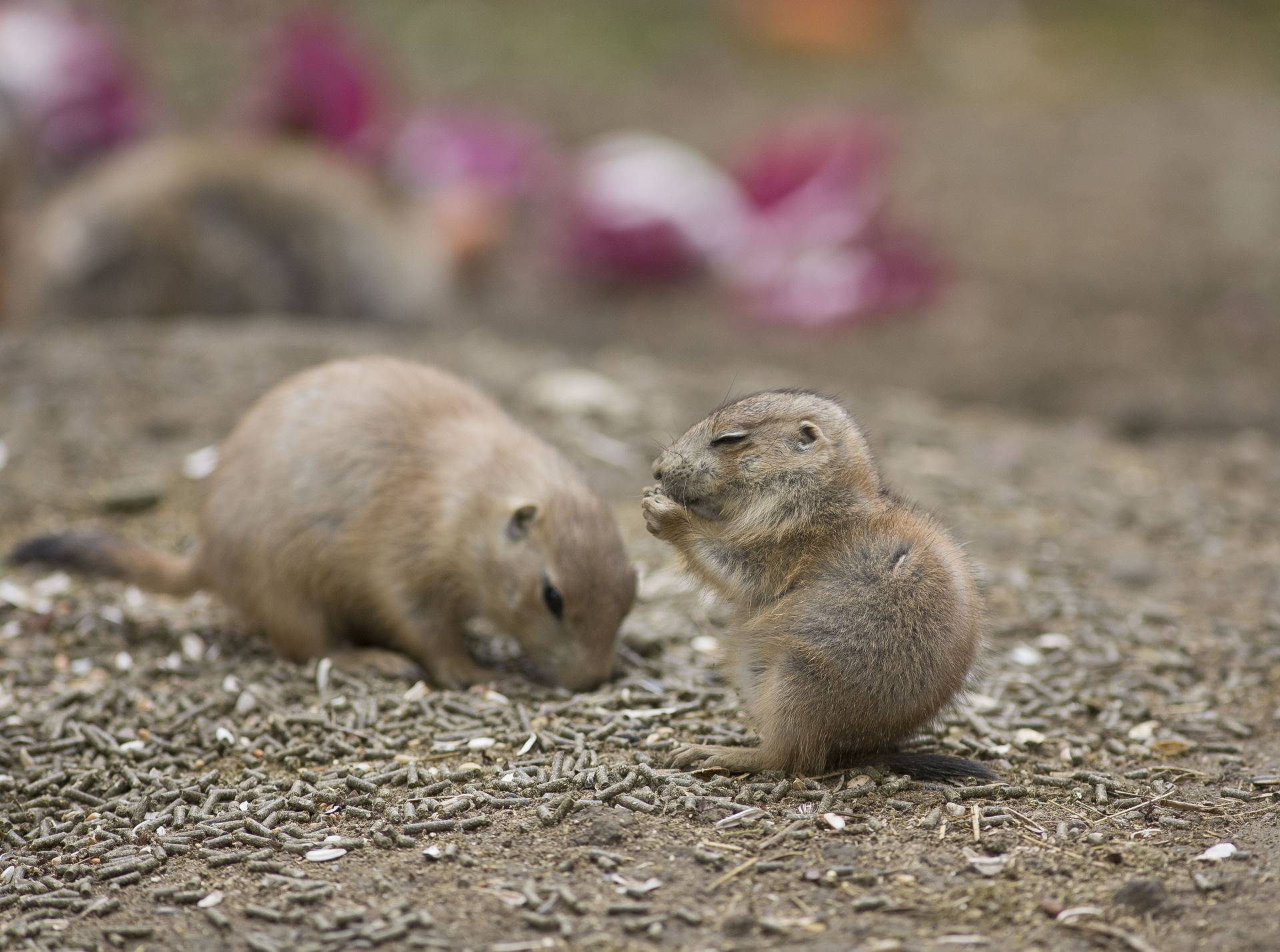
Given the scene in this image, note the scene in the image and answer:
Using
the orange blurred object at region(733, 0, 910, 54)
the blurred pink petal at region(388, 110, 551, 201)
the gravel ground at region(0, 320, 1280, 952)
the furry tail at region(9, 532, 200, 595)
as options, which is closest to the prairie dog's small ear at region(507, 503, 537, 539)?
the gravel ground at region(0, 320, 1280, 952)

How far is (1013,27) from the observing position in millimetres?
16500

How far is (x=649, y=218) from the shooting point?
10.8 meters

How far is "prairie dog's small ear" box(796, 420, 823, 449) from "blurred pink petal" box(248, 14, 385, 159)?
7.04 meters

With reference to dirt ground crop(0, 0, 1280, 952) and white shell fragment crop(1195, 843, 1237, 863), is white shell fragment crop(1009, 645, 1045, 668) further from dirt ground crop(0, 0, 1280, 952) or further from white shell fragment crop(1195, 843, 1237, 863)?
white shell fragment crop(1195, 843, 1237, 863)

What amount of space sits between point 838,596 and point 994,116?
11.8m

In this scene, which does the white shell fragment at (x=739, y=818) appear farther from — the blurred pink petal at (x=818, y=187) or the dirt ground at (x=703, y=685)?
the blurred pink petal at (x=818, y=187)

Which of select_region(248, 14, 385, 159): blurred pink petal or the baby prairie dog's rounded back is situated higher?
select_region(248, 14, 385, 159): blurred pink petal

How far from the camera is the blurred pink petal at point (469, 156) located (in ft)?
37.5

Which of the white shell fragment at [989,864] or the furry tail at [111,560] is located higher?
the furry tail at [111,560]

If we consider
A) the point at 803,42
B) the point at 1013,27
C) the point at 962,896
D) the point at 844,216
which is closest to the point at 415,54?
the point at 803,42

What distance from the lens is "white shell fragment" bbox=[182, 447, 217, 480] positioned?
20.8 ft

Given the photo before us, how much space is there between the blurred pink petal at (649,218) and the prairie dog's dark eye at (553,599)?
6371 mm

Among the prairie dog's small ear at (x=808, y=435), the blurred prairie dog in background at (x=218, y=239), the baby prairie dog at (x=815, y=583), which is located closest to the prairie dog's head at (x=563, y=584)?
the baby prairie dog at (x=815, y=583)

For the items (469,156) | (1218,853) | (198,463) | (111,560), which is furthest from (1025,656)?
(469,156)
